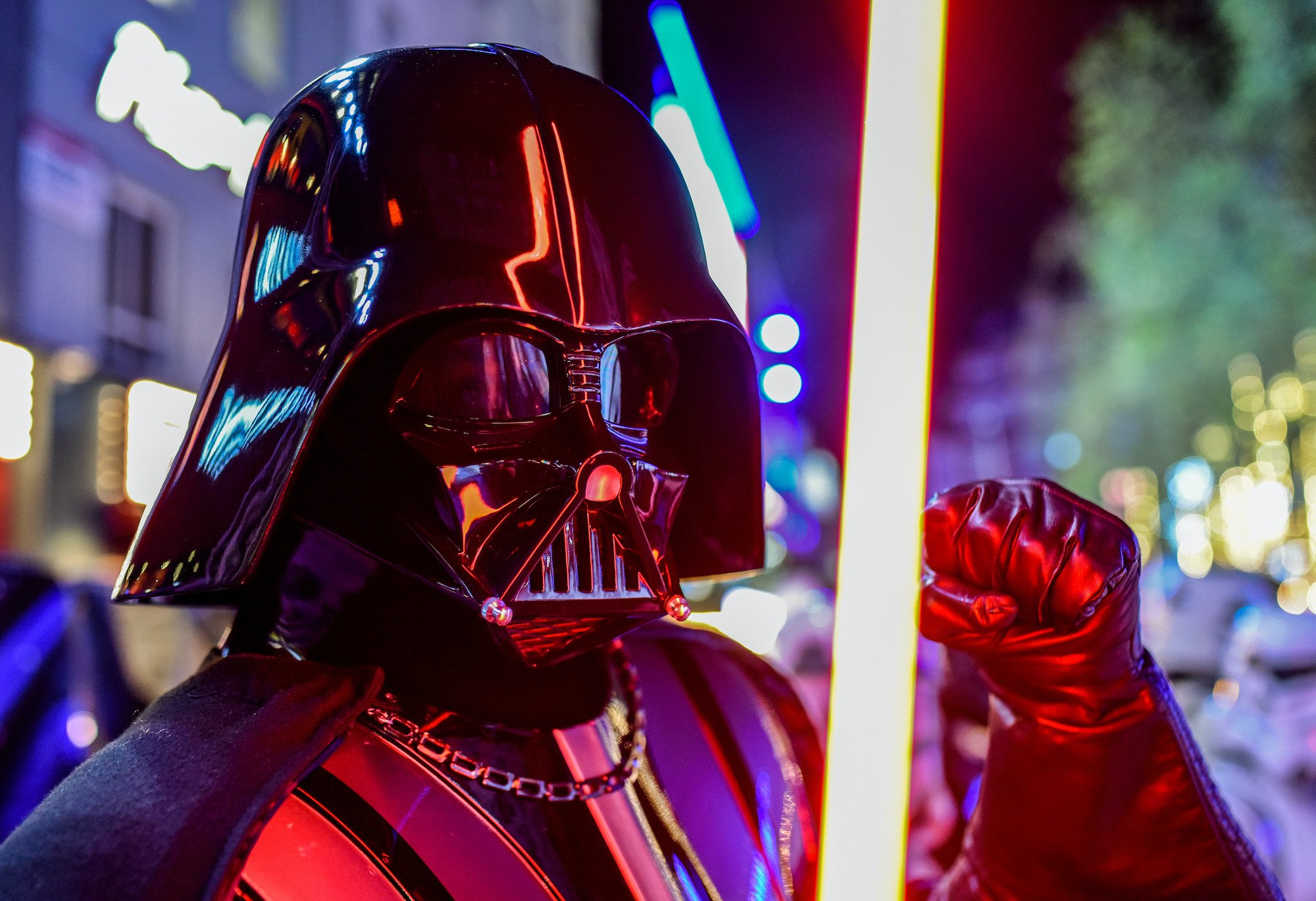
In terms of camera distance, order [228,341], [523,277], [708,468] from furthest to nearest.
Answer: [708,468] → [228,341] → [523,277]

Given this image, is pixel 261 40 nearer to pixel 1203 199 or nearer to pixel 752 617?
pixel 752 617

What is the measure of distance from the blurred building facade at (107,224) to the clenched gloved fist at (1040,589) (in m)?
6.72

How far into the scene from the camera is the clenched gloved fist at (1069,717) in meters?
1.19

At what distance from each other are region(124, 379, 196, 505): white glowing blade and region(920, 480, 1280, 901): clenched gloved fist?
828 centimetres

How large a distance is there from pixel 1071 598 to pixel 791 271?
1715 centimetres

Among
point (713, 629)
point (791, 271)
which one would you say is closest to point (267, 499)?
point (713, 629)

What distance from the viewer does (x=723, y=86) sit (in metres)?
7.67

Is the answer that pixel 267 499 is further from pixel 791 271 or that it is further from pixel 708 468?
pixel 791 271

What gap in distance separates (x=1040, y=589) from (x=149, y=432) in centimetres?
916

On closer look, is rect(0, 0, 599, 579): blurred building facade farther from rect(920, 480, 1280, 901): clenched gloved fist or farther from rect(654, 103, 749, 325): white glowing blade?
rect(920, 480, 1280, 901): clenched gloved fist

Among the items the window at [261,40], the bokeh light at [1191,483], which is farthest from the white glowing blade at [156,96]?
the bokeh light at [1191,483]

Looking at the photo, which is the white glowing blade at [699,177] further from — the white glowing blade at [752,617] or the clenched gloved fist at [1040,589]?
the clenched gloved fist at [1040,589]

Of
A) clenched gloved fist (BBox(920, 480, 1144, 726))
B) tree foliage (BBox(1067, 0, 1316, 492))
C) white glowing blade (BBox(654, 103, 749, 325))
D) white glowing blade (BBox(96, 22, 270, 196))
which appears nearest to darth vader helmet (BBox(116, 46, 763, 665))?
clenched gloved fist (BBox(920, 480, 1144, 726))

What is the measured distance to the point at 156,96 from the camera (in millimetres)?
7543
